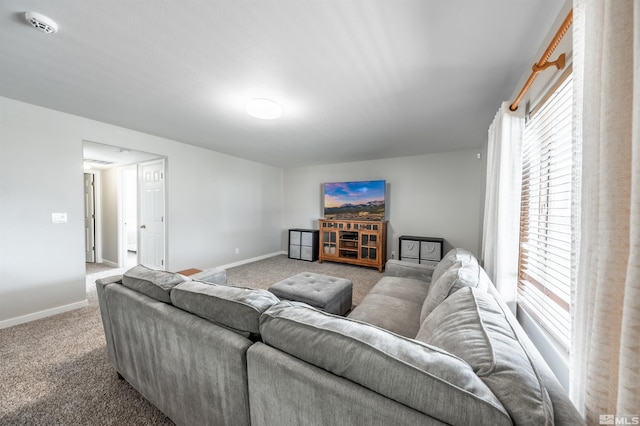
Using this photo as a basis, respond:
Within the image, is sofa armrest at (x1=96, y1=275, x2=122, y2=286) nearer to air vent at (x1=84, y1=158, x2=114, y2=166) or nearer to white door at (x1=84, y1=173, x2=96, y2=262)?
air vent at (x1=84, y1=158, x2=114, y2=166)

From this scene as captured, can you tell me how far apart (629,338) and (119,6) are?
233 cm

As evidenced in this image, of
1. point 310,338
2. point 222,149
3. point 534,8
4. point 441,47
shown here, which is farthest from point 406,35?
point 222,149

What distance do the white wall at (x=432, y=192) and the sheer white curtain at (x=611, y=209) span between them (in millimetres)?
3704

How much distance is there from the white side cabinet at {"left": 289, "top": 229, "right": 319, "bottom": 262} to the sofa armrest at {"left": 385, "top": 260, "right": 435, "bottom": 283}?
8.54 ft

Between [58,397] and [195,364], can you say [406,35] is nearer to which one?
[195,364]

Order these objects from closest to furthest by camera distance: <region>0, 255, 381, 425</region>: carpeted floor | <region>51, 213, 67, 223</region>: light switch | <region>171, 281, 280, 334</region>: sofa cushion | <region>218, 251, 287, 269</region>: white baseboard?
<region>171, 281, 280, 334</region>: sofa cushion, <region>0, 255, 381, 425</region>: carpeted floor, <region>51, 213, 67, 223</region>: light switch, <region>218, 251, 287, 269</region>: white baseboard

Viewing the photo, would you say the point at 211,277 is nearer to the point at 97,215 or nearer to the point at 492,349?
the point at 492,349

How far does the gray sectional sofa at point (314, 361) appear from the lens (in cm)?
60

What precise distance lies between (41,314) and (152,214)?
189cm

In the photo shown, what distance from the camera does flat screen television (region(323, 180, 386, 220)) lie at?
4.82 m

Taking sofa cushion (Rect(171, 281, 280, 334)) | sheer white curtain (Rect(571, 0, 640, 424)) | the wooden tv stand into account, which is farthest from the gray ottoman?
the wooden tv stand

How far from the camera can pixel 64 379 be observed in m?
1.63

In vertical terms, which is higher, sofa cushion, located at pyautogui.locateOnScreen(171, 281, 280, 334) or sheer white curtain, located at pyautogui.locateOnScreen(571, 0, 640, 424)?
sheer white curtain, located at pyautogui.locateOnScreen(571, 0, 640, 424)

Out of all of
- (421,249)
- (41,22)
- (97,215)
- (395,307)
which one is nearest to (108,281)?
(41,22)
